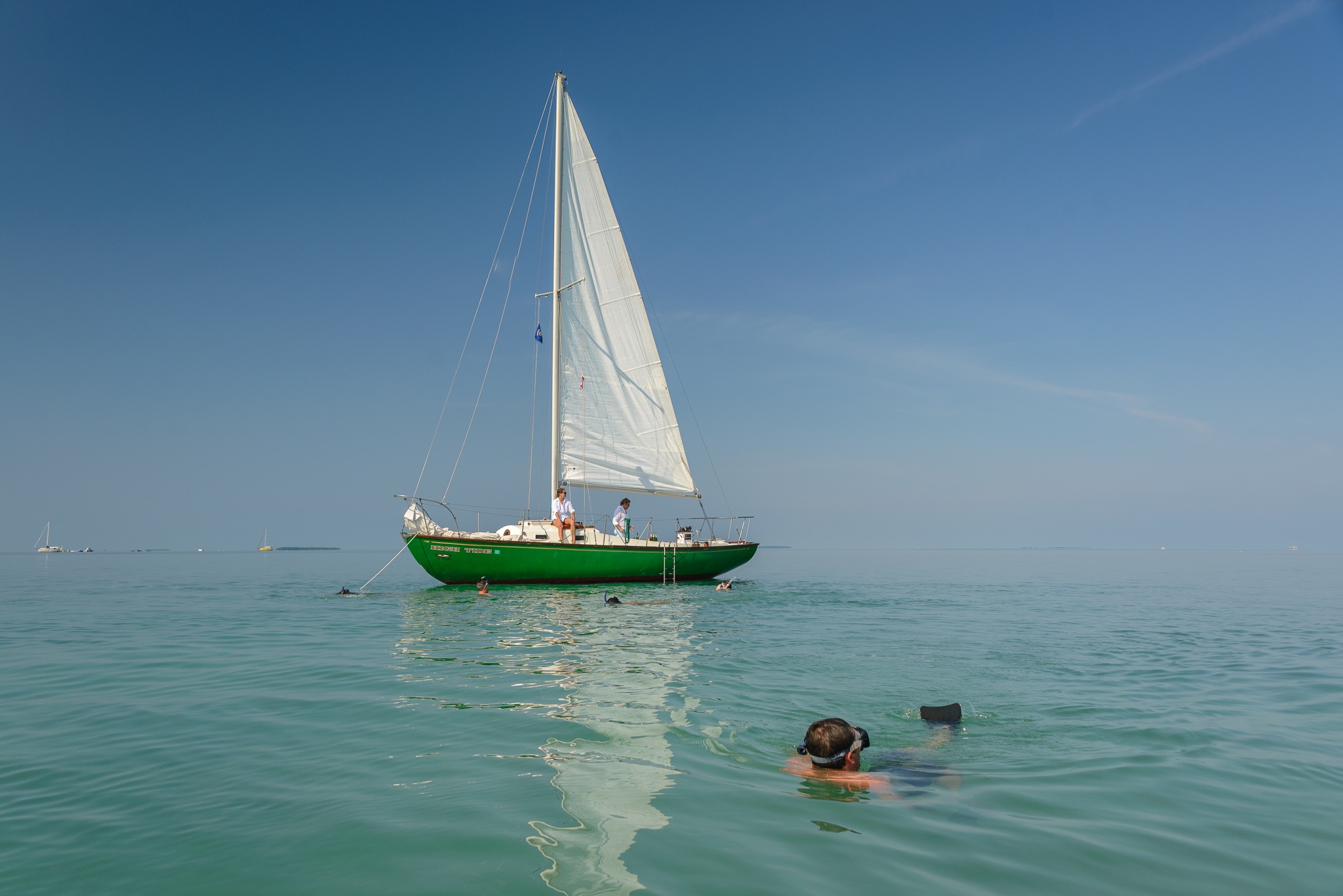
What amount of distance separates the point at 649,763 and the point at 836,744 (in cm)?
159

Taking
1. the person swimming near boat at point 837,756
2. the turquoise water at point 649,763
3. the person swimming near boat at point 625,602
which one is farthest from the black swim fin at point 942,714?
the person swimming near boat at point 625,602

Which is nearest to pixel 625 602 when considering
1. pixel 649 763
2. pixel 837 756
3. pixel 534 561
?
pixel 534 561

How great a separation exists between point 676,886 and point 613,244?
27.7m

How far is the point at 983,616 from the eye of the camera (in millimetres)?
19516

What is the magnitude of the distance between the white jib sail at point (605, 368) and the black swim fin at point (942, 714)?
21.1m

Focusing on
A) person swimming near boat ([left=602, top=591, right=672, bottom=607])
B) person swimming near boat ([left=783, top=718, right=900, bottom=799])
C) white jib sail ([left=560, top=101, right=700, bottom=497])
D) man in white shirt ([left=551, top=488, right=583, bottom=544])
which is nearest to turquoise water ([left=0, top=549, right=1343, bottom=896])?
person swimming near boat ([left=783, top=718, right=900, bottom=799])

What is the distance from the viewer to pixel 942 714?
779cm

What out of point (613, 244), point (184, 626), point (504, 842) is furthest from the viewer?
point (613, 244)

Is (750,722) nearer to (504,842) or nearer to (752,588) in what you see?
(504,842)

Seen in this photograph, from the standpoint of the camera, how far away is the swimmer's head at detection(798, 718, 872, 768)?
19.3 ft

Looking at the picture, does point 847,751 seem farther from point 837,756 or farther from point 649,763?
point 649,763

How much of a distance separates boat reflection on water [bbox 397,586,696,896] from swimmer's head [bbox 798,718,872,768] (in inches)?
47.8

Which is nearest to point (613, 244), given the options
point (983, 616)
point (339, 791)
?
point (983, 616)

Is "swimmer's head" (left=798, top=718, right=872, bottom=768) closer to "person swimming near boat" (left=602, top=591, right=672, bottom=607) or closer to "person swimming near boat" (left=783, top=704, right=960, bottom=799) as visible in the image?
"person swimming near boat" (left=783, top=704, right=960, bottom=799)
